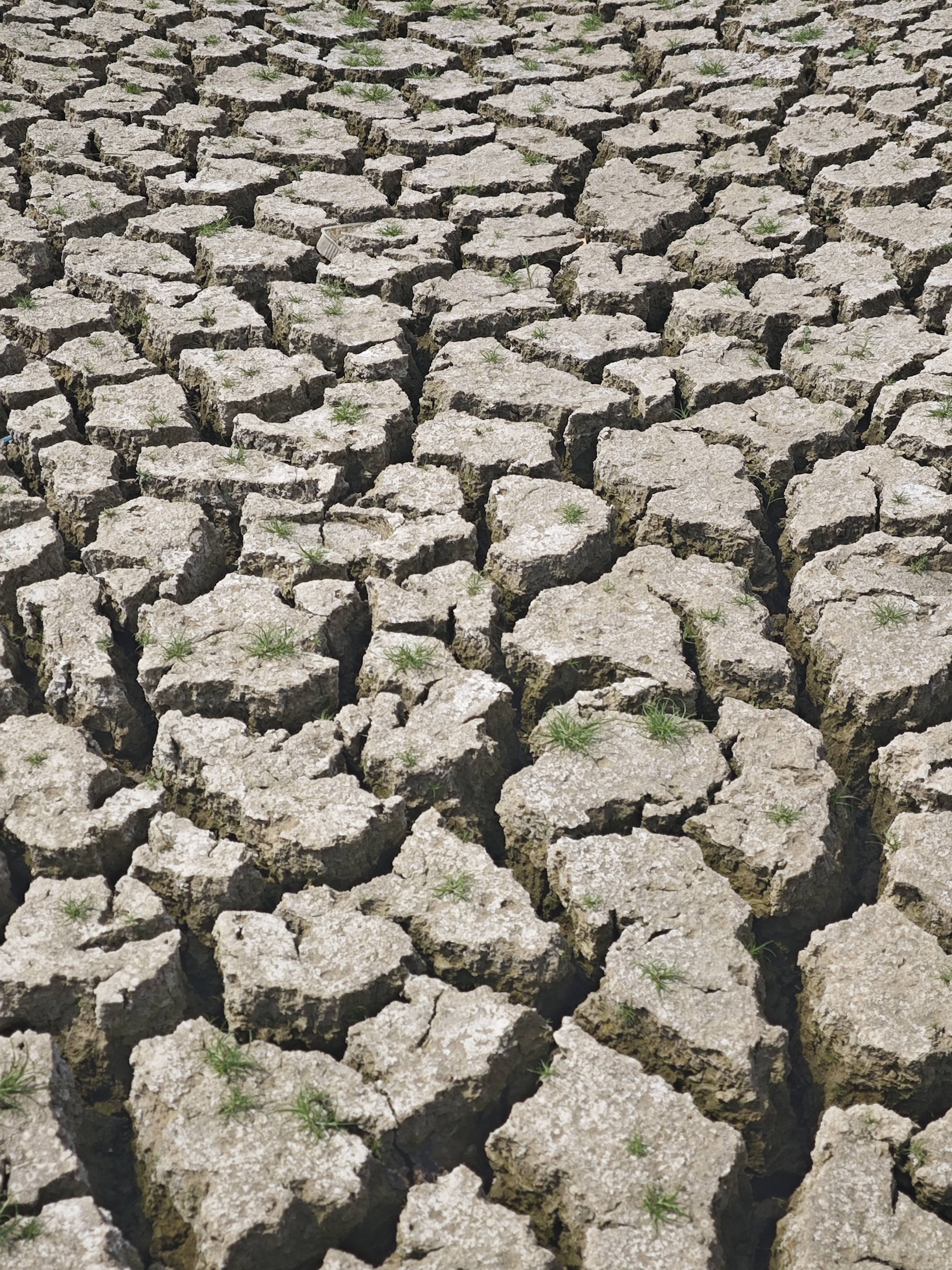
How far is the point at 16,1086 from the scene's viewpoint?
2424 millimetres

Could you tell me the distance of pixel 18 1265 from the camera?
7.14 feet

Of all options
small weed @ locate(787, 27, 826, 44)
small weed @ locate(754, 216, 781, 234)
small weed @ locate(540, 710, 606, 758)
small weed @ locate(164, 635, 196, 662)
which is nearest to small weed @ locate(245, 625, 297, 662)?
small weed @ locate(164, 635, 196, 662)

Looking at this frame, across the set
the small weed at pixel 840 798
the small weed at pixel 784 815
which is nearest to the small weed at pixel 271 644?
the small weed at pixel 784 815

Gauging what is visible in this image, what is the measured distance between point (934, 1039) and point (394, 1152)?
1162 mm

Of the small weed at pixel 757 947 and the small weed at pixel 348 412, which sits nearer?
the small weed at pixel 757 947

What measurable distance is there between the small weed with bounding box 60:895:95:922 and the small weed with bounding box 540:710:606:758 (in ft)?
3.99

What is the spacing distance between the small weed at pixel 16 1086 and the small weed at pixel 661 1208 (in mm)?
1223

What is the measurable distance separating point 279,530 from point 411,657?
2.42ft

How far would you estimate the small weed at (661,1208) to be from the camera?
2.29 meters

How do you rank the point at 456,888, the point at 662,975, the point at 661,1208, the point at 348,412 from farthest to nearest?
the point at 348,412
the point at 456,888
the point at 662,975
the point at 661,1208

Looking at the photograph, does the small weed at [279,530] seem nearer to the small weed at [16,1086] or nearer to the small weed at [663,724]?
the small weed at [663,724]

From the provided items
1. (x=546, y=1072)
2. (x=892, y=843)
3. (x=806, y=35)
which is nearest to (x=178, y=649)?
(x=546, y=1072)

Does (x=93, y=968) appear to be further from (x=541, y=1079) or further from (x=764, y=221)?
(x=764, y=221)

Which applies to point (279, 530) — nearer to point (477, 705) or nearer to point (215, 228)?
point (477, 705)
